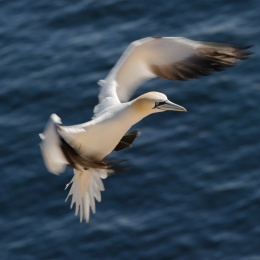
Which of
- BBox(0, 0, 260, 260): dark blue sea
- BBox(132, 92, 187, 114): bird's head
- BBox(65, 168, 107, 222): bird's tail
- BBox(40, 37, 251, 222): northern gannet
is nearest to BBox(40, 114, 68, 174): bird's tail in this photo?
BBox(40, 37, 251, 222): northern gannet

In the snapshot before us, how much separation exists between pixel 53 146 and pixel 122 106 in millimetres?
1066

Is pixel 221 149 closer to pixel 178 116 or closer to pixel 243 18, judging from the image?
pixel 178 116

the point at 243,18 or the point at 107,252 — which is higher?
the point at 243,18

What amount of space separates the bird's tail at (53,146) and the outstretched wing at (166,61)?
4.89ft

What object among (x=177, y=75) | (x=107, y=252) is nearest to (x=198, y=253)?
(x=107, y=252)

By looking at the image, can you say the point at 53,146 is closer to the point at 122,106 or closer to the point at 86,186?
the point at 122,106

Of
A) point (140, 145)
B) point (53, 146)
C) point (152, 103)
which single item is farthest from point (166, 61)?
point (140, 145)

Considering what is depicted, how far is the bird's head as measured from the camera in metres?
6.88

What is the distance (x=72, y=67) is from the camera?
14.0 m

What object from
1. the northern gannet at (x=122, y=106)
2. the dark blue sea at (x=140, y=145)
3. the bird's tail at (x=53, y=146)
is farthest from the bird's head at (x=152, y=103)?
the dark blue sea at (x=140, y=145)

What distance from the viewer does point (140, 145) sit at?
1238 cm

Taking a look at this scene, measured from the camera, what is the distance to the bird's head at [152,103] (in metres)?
6.88

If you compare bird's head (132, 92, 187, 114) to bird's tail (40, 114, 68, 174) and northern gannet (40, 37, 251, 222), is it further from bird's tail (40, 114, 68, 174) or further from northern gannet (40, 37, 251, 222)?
bird's tail (40, 114, 68, 174)

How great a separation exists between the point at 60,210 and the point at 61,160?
17.7 ft
